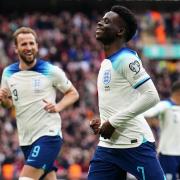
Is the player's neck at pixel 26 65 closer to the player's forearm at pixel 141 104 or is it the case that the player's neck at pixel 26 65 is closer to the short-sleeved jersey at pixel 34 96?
the short-sleeved jersey at pixel 34 96

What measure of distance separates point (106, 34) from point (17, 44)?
2.55 meters

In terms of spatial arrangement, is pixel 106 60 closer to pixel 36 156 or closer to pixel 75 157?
pixel 36 156

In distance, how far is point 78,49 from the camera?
1088 inches

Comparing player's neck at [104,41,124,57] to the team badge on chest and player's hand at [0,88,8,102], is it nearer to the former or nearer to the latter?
the team badge on chest

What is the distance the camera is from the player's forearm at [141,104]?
20.6 ft

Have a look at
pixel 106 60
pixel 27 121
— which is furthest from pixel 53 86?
pixel 106 60

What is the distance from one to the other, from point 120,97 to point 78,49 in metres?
21.2

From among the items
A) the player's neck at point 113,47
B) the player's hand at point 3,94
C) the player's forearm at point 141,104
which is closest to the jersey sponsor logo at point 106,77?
the player's neck at point 113,47

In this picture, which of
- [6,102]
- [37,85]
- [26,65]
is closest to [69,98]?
[37,85]

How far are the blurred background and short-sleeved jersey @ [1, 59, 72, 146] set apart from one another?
7436 mm

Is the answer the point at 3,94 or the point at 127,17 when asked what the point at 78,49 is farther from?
the point at 127,17

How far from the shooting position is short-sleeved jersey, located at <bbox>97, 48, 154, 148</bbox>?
21.2ft

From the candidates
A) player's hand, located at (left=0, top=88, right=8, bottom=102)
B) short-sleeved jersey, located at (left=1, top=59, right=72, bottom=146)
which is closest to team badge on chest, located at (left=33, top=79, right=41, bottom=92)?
short-sleeved jersey, located at (left=1, top=59, right=72, bottom=146)

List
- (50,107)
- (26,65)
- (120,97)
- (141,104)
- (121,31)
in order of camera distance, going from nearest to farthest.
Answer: (141,104), (120,97), (121,31), (50,107), (26,65)
